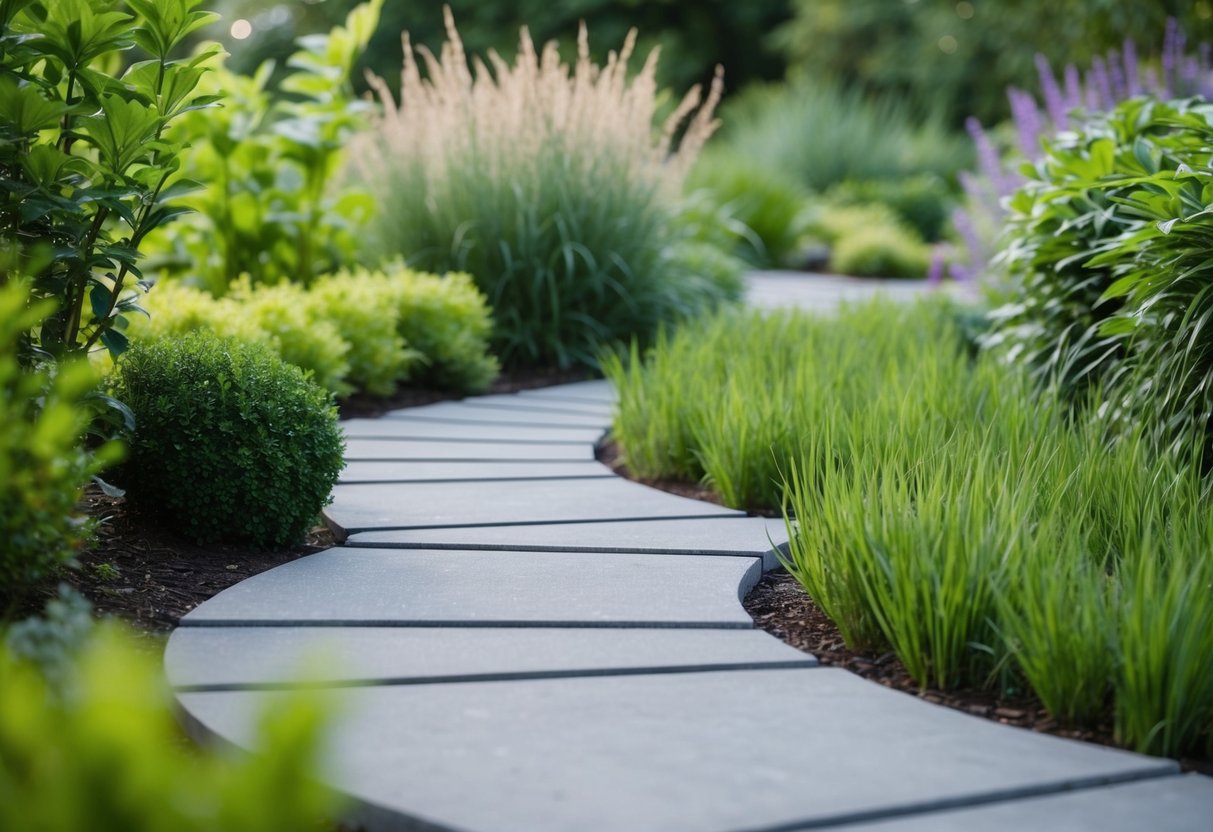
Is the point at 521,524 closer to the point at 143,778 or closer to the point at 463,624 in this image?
the point at 463,624

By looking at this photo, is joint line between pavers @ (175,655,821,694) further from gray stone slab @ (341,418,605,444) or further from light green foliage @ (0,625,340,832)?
gray stone slab @ (341,418,605,444)

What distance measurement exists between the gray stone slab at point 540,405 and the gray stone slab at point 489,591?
178 centimetres

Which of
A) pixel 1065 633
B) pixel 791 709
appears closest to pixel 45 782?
pixel 791 709

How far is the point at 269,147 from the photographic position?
16.5 ft

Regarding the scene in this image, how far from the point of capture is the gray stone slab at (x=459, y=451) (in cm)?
347

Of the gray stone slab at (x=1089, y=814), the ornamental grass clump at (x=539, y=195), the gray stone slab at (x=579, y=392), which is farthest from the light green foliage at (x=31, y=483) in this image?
the ornamental grass clump at (x=539, y=195)

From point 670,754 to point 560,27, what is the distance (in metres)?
19.6

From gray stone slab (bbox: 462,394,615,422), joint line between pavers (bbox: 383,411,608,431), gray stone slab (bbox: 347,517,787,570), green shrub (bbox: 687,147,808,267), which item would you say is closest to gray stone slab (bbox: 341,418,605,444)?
joint line between pavers (bbox: 383,411,608,431)

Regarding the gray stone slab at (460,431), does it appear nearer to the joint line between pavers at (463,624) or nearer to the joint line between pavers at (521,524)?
the joint line between pavers at (521,524)

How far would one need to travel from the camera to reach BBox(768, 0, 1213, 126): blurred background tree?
14523 millimetres

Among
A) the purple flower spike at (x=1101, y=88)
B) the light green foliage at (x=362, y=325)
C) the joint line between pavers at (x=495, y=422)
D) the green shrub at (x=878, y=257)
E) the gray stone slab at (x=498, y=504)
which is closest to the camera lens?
the gray stone slab at (x=498, y=504)

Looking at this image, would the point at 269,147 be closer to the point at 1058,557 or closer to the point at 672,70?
the point at 1058,557

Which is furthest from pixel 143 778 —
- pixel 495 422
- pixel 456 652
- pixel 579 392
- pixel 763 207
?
pixel 763 207

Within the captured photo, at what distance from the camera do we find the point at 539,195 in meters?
5.11
